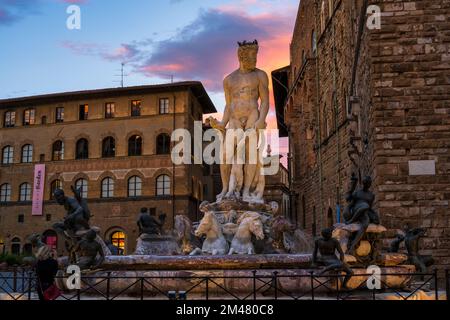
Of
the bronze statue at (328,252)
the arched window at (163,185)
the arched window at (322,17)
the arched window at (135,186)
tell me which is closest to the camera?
the bronze statue at (328,252)

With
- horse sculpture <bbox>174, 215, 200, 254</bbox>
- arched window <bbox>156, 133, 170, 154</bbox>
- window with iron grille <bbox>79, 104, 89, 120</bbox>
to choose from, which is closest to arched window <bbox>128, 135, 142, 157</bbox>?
arched window <bbox>156, 133, 170, 154</bbox>

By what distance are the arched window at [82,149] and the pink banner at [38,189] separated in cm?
289

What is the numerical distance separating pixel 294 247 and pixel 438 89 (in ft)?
19.5

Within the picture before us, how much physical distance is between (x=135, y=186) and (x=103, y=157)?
353cm

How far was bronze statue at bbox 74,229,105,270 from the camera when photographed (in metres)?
9.56

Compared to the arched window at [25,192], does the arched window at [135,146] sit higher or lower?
higher

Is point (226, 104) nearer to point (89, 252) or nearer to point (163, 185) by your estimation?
point (89, 252)

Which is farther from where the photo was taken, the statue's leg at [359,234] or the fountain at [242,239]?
the statue's leg at [359,234]

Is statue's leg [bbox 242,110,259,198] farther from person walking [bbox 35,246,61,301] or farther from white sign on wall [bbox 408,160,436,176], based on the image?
person walking [bbox 35,246,61,301]

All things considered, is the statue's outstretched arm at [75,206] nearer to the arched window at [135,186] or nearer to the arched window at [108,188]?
the arched window at [135,186]

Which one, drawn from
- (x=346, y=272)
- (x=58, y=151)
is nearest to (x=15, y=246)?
(x=58, y=151)

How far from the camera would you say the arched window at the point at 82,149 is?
43.8m

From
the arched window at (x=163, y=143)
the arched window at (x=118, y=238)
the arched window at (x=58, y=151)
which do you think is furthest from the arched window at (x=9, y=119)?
the arched window at (x=118, y=238)
